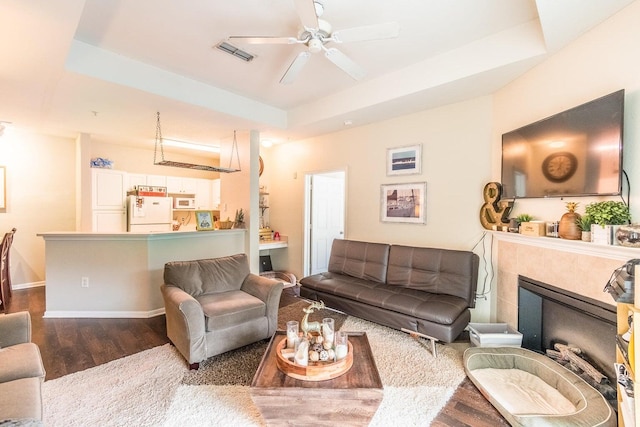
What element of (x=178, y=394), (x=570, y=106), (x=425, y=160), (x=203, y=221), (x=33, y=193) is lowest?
(x=178, y=394)

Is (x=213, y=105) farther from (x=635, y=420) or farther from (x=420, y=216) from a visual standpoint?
(x=635, y=420)

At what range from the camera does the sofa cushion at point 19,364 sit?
60.9 inches

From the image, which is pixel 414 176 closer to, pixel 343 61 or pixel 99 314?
pixel 343 61

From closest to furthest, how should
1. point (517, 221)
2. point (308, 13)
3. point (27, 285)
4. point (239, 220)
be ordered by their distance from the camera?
1. point (308, 13)
2. point (517, 221)
3. point (239, 220)
4. point (27, 285)

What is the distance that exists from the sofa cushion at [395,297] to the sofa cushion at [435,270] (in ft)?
0.29

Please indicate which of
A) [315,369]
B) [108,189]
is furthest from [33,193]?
[315,369]

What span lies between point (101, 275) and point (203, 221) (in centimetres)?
136

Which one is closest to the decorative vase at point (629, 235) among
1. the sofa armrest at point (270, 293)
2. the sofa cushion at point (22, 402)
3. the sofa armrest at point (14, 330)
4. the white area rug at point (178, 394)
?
the white area rug at point (178, 394)

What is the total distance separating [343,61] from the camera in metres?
2.33

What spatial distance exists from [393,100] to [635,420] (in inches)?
120

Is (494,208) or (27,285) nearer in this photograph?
(494,208)

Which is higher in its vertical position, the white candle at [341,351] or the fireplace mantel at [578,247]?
the fireplace mantel at [578,247]

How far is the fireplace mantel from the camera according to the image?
1747 millimetres

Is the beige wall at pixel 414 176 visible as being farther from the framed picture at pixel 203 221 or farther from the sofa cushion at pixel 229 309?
the sofa cushion at pixel 229 309
